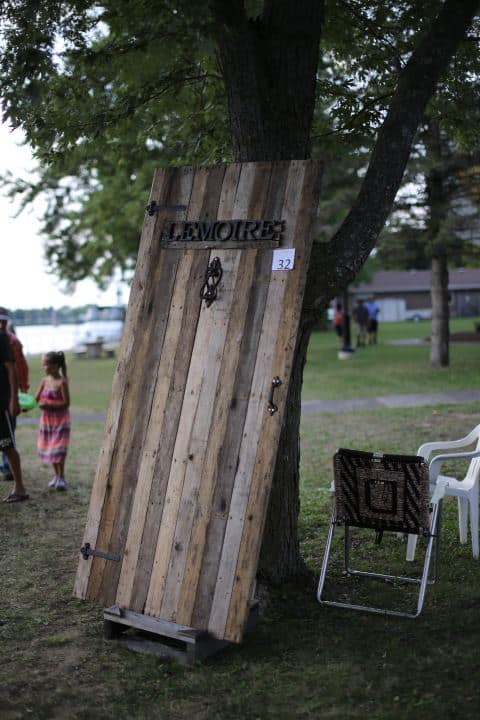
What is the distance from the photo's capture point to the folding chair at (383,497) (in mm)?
5184

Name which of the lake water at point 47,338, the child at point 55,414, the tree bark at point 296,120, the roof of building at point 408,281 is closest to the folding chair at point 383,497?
the tree bark at point 296,120

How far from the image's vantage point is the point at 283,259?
4.87 m

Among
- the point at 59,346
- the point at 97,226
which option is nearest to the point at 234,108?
the point at 97,226

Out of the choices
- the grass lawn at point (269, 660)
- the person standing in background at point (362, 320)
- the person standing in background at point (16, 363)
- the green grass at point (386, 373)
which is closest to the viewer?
the grass lawn at point (269, 660)

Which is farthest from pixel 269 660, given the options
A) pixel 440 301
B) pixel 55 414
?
pixel 440 301

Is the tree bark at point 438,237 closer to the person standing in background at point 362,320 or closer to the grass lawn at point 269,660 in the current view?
the person standing in background at point 362,320

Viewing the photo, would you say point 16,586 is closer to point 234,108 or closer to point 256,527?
point 256,527

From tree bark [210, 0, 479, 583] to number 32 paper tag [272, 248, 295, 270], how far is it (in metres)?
0.50

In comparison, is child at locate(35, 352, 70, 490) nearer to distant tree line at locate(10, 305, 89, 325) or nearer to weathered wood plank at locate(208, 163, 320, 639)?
weathered wood plank at locate(208, 163, 320, 639)

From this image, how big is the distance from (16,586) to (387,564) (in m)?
2.73

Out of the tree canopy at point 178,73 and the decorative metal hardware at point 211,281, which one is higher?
the tree canopy at point 178,73

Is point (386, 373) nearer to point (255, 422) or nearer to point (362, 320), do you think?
point (362, 320)

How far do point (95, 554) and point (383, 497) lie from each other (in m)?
1.81

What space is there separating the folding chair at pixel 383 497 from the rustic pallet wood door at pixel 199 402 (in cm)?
93
